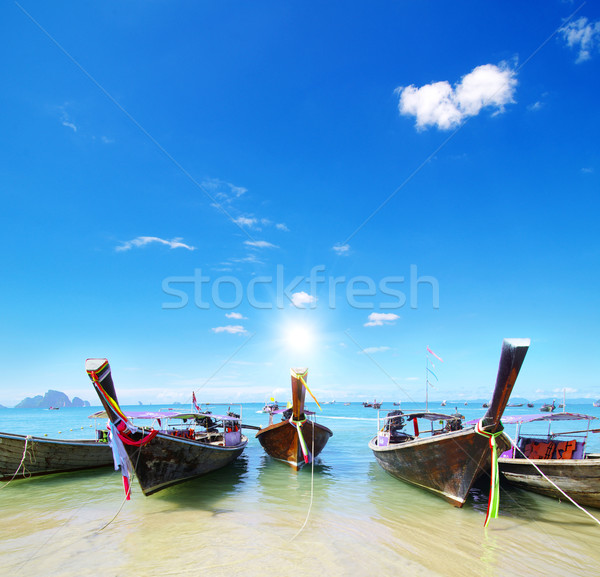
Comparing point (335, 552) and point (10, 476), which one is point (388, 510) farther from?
point (10, 476)

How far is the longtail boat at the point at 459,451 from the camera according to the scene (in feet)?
23.1

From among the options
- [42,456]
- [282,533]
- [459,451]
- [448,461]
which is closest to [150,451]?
[282,533]

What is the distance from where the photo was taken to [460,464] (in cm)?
916

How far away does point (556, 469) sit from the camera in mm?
9562

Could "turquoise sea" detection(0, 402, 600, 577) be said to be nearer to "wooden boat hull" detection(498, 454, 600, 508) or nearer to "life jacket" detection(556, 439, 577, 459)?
"wooden boat hull" detection(498, 454, 600, 508)

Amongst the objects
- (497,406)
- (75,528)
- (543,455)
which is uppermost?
(497,406)

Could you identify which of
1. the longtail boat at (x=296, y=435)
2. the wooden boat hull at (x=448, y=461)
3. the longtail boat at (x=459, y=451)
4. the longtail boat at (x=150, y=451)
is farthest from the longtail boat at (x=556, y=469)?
the longtail boat at (x=150, y=451)

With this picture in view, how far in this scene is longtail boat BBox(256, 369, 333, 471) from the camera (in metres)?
13.1

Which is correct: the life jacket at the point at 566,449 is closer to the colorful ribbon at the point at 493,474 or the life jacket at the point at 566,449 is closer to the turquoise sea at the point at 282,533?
the turquoise sea at the point at 282,533

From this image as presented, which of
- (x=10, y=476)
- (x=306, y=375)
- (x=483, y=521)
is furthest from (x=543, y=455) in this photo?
(x=10, y=476)

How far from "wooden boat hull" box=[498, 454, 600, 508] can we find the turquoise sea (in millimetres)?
376

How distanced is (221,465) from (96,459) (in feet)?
17.2

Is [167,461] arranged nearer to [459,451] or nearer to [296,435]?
[296,435]

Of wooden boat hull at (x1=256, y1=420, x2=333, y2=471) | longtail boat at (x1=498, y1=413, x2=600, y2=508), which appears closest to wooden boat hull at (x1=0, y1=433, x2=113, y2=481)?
wooden boat hull at (x1=256, y1=420, x2=333, y2=471)
